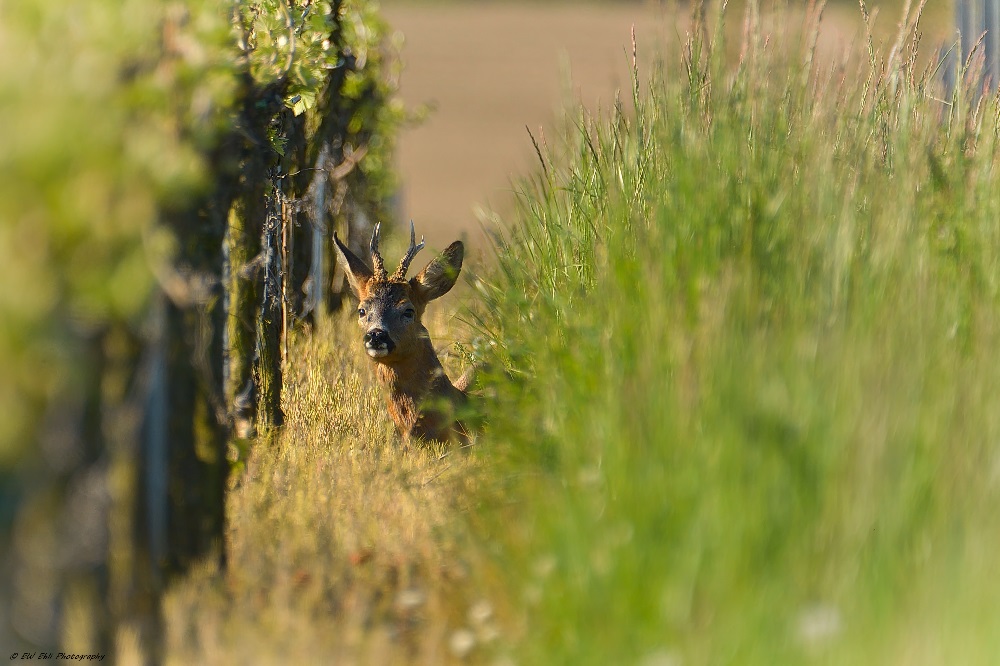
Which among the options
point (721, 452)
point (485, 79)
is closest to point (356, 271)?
point (721, 452)

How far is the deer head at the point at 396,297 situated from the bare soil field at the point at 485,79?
1352cm

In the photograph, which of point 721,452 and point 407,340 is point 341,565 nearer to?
point 721,452

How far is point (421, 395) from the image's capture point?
5.62 meters

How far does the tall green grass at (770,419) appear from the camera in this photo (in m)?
3.03

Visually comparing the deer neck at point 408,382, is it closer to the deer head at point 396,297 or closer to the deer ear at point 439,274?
the deer head at point 396,297

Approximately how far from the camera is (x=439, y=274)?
5.89 m

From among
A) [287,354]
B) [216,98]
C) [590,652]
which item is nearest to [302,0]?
[287,354]

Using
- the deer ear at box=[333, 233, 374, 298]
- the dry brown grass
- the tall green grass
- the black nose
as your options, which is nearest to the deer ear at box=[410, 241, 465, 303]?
the deer ear at box=[333, 233, 374, 298]

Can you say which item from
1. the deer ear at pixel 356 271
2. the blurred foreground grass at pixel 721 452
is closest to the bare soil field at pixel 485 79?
the deer ear at pixel 356 271

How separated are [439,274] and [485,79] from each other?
3013 centimetres

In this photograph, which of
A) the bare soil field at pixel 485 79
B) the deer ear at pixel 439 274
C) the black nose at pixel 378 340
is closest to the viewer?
the black nose at pixel 378 340

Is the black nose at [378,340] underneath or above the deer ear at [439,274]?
underneath

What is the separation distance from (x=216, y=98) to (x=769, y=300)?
1.62 metres

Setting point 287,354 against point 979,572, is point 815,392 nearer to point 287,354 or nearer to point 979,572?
point 979,572
